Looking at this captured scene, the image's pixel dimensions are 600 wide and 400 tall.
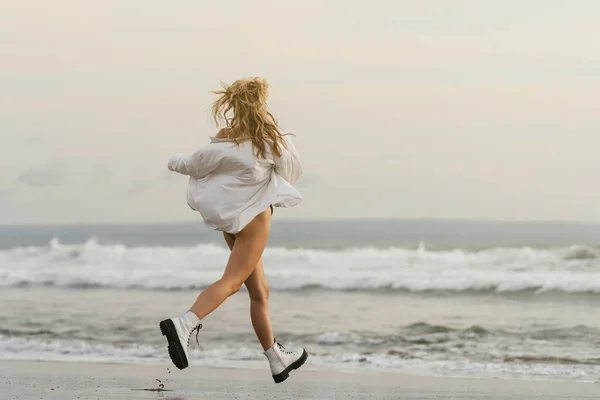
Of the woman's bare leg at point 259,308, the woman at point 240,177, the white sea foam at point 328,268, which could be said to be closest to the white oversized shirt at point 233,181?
the woman at point 240,177

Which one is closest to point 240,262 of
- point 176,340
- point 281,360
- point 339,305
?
point 176,340

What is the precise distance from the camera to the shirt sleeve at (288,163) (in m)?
5.09

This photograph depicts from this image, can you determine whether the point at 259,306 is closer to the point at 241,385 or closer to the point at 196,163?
the point at 196,163

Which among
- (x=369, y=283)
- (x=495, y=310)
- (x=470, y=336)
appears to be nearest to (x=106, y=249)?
(x=369, y=283)

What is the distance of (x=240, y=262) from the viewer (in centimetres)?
504

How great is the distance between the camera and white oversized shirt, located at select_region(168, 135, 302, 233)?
500 cm

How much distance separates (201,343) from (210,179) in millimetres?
5041

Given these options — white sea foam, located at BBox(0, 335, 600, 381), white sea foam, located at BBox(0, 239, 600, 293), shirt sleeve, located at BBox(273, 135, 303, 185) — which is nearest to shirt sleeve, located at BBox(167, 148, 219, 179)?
shirt sleeve, located at BBox(273, 135, 303, 185)

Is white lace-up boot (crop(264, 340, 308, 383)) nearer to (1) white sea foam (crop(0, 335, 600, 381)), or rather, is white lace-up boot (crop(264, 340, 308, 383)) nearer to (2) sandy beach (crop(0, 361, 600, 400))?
(2) sandy beach (crop(0, 361, 600, 400))

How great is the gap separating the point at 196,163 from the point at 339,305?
8.29 metres

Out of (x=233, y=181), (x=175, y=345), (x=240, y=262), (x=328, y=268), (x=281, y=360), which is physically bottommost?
(x=281, y=360)

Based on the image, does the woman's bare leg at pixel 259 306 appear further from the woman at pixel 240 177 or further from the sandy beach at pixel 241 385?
the sandy beach at pixel 241 385

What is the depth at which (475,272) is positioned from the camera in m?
16.4

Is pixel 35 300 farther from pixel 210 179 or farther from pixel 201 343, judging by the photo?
pixel 210 179
